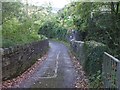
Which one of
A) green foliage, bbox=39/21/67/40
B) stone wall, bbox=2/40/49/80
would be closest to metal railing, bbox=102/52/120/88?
stone wall, bbox=2/40/49/80

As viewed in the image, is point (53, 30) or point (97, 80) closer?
point (97, 80)

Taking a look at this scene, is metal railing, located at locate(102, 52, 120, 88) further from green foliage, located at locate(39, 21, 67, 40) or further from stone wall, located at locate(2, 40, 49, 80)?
green foliage, located at locate(39, 21, 67, 40)

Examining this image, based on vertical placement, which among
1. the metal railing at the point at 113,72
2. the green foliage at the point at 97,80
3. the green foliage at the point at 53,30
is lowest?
the green foliage at the point at 53,30

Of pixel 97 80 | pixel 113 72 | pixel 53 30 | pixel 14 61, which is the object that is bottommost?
pixel 53 30

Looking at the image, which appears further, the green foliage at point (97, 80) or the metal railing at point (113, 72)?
the green foliage at point (97, 80)

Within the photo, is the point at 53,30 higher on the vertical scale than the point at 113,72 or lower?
lower

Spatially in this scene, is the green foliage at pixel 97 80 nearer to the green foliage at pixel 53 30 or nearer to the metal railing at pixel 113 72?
the metal railing at pixel 113 72

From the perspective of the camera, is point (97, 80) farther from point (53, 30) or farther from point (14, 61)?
point (53, 30)

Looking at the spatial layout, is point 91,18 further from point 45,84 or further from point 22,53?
point 45,84

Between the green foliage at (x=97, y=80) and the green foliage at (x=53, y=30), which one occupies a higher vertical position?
the green foliage at (x=97, y=80)

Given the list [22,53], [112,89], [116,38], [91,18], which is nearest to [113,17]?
[116,38]

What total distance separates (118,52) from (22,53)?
4.28 metres

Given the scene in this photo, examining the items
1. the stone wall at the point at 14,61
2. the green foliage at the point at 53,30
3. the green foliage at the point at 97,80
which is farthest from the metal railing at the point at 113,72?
the green foliage at the point at 53,30

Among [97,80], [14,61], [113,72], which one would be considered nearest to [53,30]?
[14,61]
